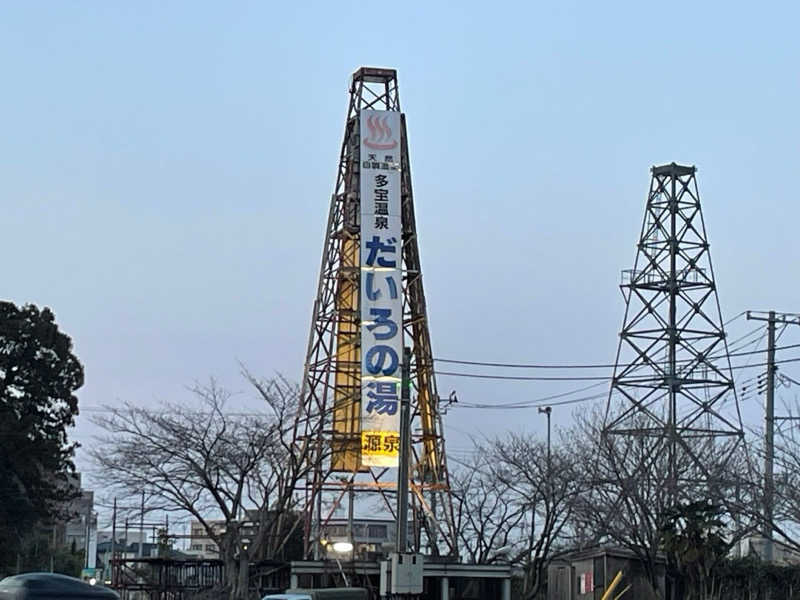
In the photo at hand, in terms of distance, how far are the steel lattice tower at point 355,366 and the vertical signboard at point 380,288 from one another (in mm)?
462

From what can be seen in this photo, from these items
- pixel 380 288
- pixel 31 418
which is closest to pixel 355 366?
pixel 380 288

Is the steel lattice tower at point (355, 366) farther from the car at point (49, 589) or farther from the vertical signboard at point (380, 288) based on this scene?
the car at point (49, 589)

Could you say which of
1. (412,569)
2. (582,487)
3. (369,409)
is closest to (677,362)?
(582,487)

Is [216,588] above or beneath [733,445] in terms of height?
beneath

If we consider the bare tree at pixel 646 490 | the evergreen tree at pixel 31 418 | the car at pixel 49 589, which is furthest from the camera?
the evergreen tree at pixel 31 418

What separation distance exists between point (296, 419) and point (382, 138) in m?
10.5

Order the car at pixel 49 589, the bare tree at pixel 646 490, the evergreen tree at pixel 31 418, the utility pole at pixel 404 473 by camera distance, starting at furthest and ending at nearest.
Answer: the evergreen tree at pixel 31 418, the bare tree at pixel 646 490, the utility pole at pixel 404 473, the car at pixel 49 589

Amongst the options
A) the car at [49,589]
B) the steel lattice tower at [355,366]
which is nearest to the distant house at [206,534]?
the steel lattice tower at [355,366]

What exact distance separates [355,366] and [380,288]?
3.05m

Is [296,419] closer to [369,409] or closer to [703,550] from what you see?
[369,409]

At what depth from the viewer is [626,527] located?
37969mm

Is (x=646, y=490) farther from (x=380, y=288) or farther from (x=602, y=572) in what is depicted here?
(x=380, y=288)

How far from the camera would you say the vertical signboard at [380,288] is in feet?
131

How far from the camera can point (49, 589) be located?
62.9ft
